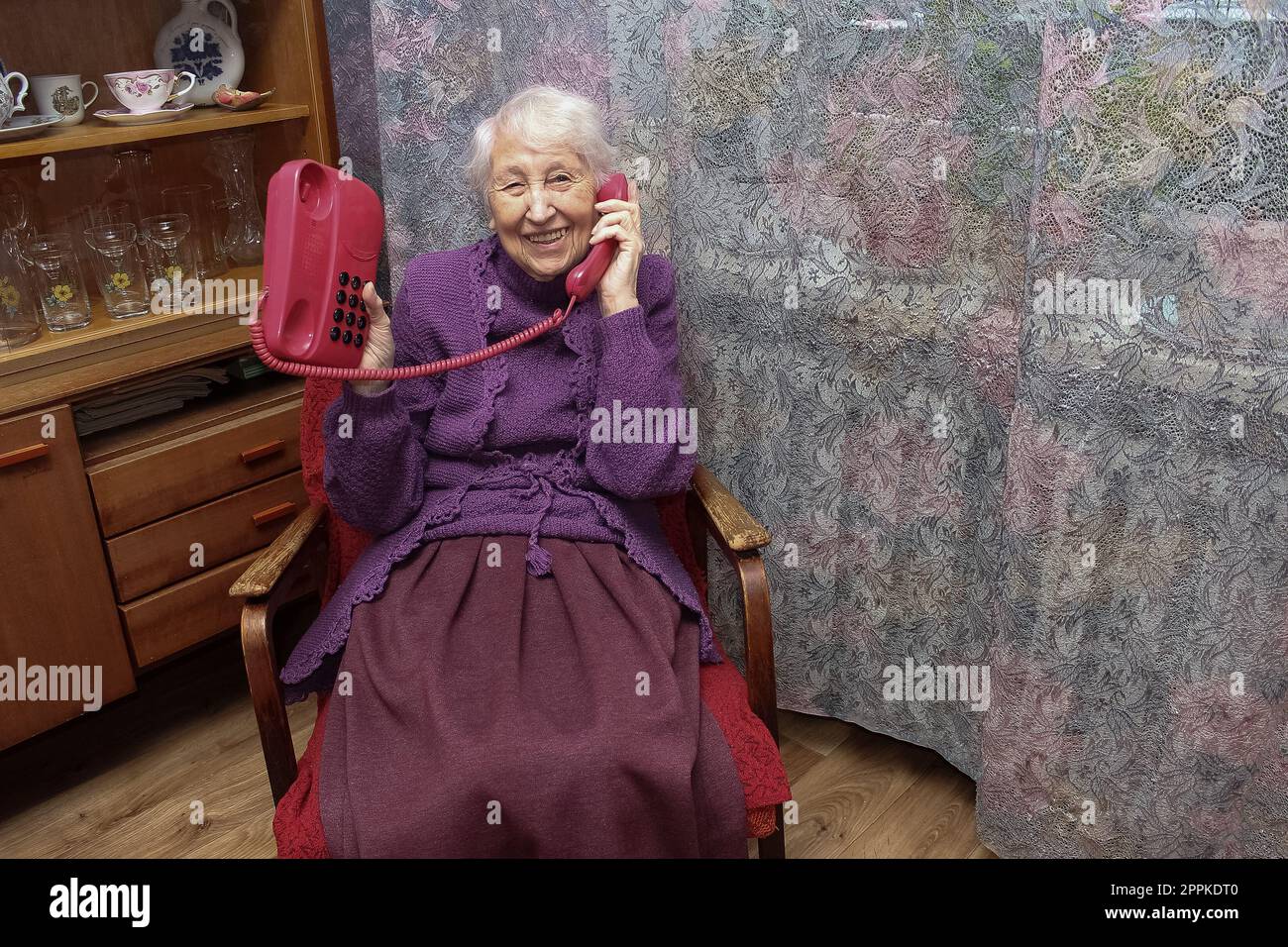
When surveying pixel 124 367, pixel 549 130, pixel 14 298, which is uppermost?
pixel 549 130

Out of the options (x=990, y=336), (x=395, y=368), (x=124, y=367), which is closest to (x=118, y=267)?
(x=124, y=367)

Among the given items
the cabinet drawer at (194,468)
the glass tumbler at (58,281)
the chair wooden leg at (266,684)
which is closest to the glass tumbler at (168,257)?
the glass tumbler at (58,281)

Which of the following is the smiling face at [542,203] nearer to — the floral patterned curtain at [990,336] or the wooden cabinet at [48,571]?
the floral patterned curtain at [990,336]

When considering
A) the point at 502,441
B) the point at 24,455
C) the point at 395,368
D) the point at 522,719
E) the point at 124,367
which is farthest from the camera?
the point at 124,367

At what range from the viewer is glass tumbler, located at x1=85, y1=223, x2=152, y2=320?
207 cm

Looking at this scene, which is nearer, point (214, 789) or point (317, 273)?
point (317, 273)

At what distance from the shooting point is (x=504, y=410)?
177cm

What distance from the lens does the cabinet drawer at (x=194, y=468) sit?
2037 millimetres

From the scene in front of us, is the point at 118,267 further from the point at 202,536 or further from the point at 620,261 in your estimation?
the point at 620,261

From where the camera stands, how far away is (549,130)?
171 cm

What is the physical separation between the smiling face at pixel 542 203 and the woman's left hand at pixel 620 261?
0.11 feet

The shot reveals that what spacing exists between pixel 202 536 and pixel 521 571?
83 cm

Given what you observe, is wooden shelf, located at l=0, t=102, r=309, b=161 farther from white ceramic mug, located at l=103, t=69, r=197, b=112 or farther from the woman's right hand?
the woman's right hand
